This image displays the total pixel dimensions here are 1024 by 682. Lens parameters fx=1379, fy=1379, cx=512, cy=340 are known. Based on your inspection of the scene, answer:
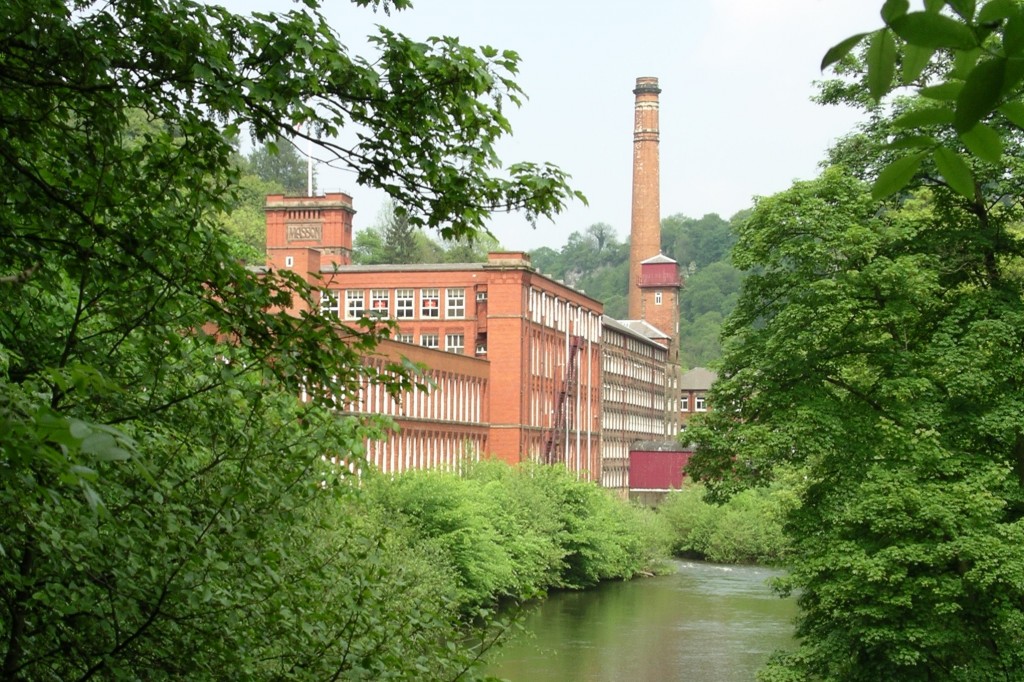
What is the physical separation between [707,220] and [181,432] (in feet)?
583

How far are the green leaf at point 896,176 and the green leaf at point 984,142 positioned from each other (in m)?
0.07

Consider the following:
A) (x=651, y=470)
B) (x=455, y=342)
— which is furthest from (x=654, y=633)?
(x=651, y=470)

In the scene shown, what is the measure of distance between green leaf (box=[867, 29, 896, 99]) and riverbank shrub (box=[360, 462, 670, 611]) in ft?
93.2

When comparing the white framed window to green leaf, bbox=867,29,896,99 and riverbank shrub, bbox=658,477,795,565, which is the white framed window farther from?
green leaf, bbox=867,29,896,99

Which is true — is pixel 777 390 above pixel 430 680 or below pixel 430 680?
above

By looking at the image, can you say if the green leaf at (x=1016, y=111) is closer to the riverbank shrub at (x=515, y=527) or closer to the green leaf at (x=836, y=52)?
the green leaf at (x=836, y=52)

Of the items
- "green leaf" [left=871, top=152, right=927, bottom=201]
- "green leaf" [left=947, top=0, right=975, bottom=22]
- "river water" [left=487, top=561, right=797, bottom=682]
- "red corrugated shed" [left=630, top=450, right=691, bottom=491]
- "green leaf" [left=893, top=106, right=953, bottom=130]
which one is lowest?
"river water" [left=487, top=561, right=797, bottom=682]

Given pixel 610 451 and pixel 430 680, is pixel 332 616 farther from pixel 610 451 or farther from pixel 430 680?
pixel 610 451

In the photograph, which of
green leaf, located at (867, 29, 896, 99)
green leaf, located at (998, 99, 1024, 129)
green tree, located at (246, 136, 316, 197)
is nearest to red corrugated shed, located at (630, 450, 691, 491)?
green tree, located at (246, 136, 316, 197)

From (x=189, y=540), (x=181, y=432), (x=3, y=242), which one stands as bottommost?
(x=189, y=540)

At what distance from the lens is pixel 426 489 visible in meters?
41.7

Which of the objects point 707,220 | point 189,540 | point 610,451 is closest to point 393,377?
point 189,540

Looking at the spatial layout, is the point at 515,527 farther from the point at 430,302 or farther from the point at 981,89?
the point at 981,89

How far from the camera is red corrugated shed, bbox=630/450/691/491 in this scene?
9131cm
